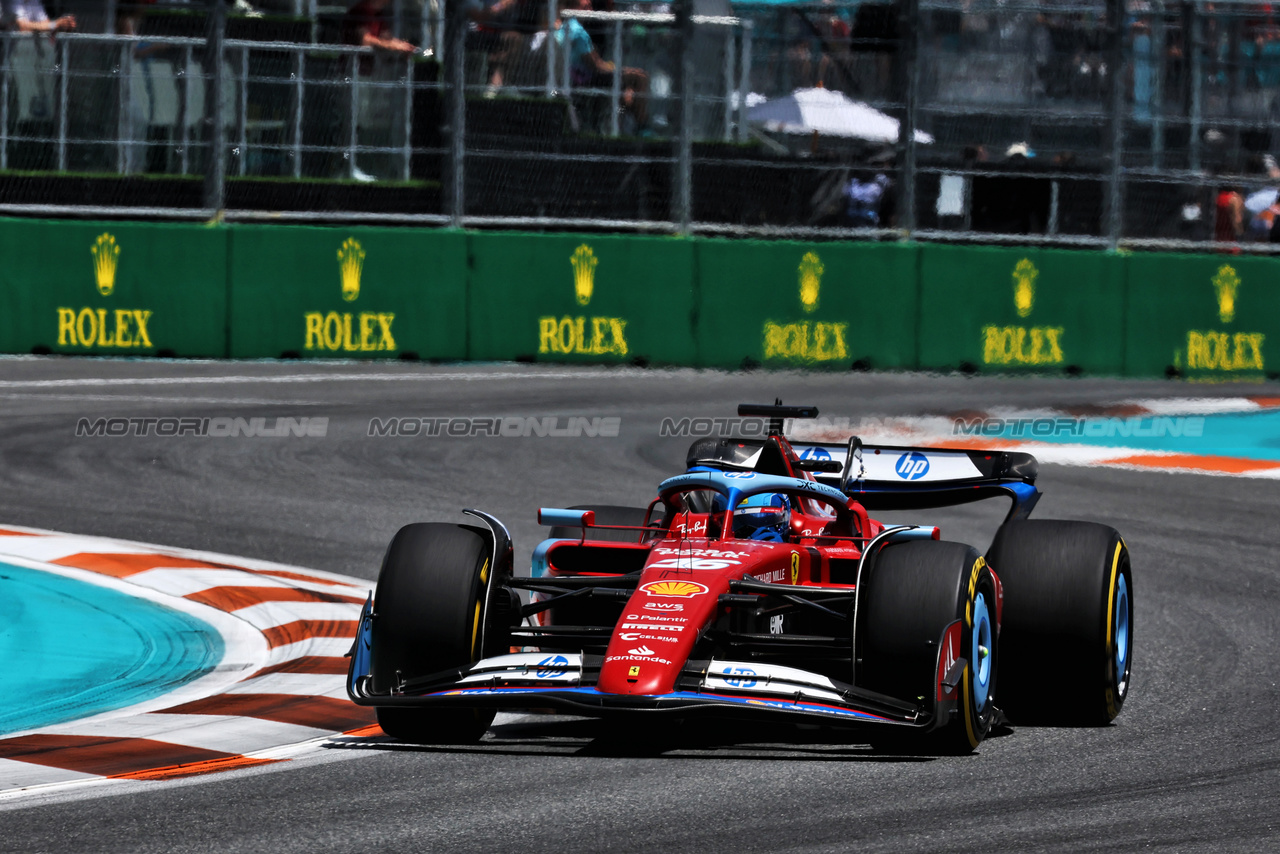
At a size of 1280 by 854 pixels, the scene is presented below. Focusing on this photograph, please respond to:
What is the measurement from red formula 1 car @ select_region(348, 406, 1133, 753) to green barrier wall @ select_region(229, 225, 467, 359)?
10.9 m

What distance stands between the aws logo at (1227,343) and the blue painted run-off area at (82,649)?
13.5 metres

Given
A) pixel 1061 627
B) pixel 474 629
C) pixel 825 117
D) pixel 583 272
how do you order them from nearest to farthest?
pixel 474 629
pixel 1061 627
pixel 583 272
pixel 825 117

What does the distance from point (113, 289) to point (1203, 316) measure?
10.4 m

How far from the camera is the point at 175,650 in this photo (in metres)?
7.78

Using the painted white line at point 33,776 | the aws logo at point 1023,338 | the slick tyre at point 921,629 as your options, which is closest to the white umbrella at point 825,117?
the aws logo at point 1023,338

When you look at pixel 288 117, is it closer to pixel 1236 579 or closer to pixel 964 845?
pixel 1236 579

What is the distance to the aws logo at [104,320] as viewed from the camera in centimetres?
1734

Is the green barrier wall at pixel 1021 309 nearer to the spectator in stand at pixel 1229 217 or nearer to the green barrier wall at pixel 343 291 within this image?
the spectator in stand at pixel 1229 217

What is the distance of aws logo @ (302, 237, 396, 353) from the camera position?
17812 millimetres

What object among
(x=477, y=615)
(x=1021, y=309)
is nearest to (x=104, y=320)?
(x=1021, y=309)

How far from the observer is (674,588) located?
6.11 metres

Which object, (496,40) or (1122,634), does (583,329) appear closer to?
(496,40)

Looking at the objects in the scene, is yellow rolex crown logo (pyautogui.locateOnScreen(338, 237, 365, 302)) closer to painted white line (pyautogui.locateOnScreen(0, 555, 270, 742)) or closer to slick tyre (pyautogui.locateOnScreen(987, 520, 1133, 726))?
painted white line (pyautogui.locateOnScreen(0, 555, 270, 742))

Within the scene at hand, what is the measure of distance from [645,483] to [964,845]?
24.3 ft
